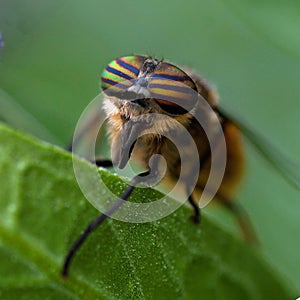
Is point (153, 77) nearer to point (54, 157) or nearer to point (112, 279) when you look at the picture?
point (54, 157)

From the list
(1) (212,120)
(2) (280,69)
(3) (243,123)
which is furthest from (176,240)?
(2) (280,69)

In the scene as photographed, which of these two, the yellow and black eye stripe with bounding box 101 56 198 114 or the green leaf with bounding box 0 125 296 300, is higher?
the yellow and black eye stripe with bounding box 101 56 198 114

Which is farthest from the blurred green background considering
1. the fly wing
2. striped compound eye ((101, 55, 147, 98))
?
striped compound eye ((101, 55, 147, 98))

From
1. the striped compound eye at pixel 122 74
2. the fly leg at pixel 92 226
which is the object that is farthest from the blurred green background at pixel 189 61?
the fly leg at pixel 92 226

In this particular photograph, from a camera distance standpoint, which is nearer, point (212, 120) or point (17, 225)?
point (17, 225)

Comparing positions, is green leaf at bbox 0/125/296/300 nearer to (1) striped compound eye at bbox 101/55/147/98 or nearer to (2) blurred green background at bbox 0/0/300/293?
(1) striped compound eye at bbox 101/55/147/98

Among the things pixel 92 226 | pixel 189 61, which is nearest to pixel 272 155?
pixel 92 226

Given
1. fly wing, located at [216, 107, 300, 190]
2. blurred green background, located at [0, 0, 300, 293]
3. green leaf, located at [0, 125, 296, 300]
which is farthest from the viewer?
blurred green background, located at [0, 0, 300, 293]
